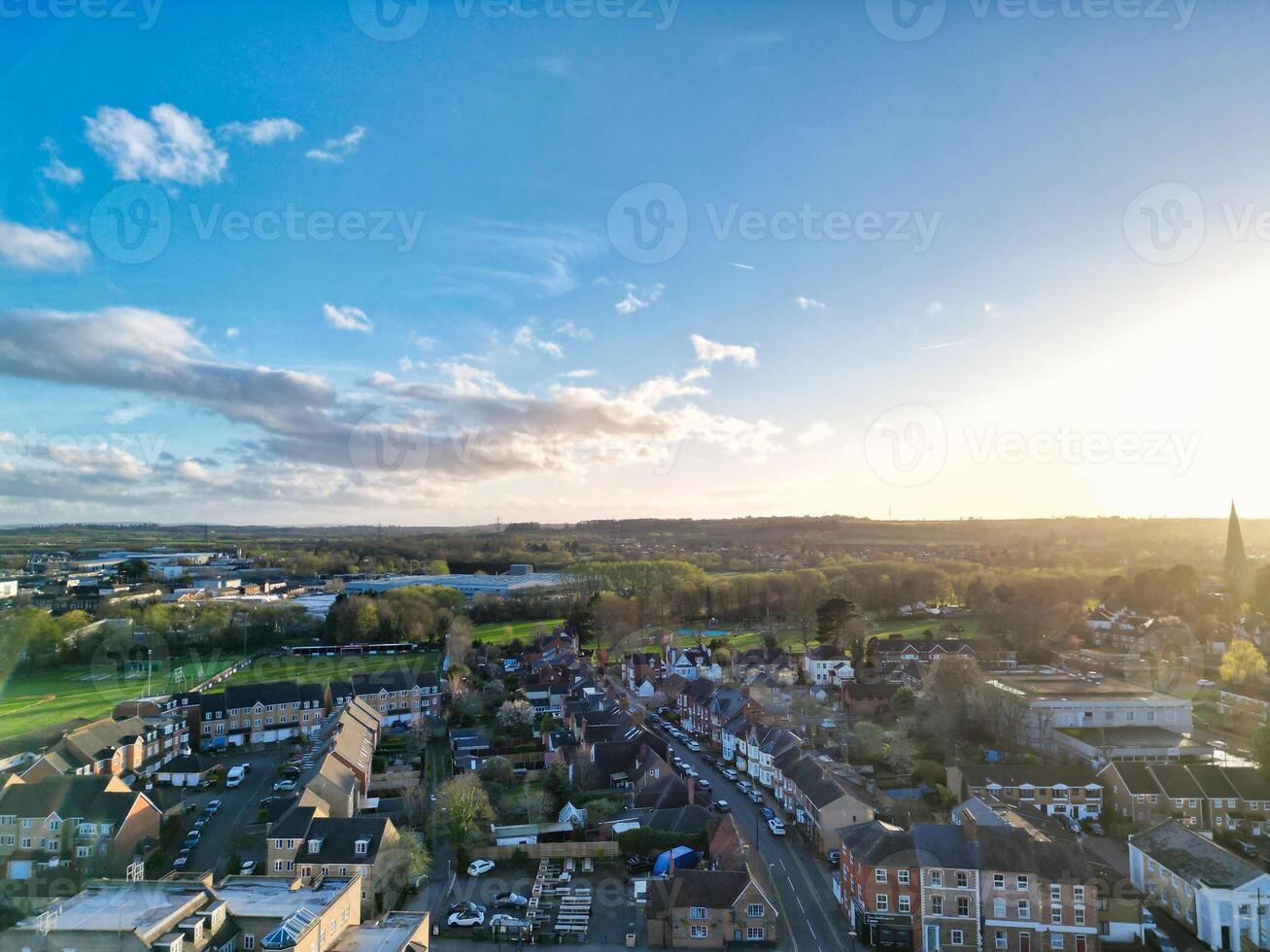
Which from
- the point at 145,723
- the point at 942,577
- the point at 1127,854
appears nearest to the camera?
the point at 1127,854

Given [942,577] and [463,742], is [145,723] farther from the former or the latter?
[942,577]

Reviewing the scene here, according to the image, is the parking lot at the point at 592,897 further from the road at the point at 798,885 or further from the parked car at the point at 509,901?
the road at the point at 798,885

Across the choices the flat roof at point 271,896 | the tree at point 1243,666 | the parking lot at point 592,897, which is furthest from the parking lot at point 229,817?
the tree at point 1243,666

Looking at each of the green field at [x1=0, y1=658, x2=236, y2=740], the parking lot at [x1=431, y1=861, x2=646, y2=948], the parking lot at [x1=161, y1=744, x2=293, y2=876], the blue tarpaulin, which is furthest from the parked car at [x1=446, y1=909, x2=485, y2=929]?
the green field at [x1=0, y1=658, x2=236, y2=740]

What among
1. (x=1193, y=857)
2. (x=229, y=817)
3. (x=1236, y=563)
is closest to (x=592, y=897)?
(x=229, y=817)

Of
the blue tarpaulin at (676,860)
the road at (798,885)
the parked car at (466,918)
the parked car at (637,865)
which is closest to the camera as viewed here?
the road at (798,885)

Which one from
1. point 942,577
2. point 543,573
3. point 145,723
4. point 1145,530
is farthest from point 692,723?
point 1145,530

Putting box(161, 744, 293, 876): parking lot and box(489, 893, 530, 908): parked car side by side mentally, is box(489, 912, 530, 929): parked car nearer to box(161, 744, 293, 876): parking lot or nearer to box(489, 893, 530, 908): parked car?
box(489, 893, 530, 908): parked car
